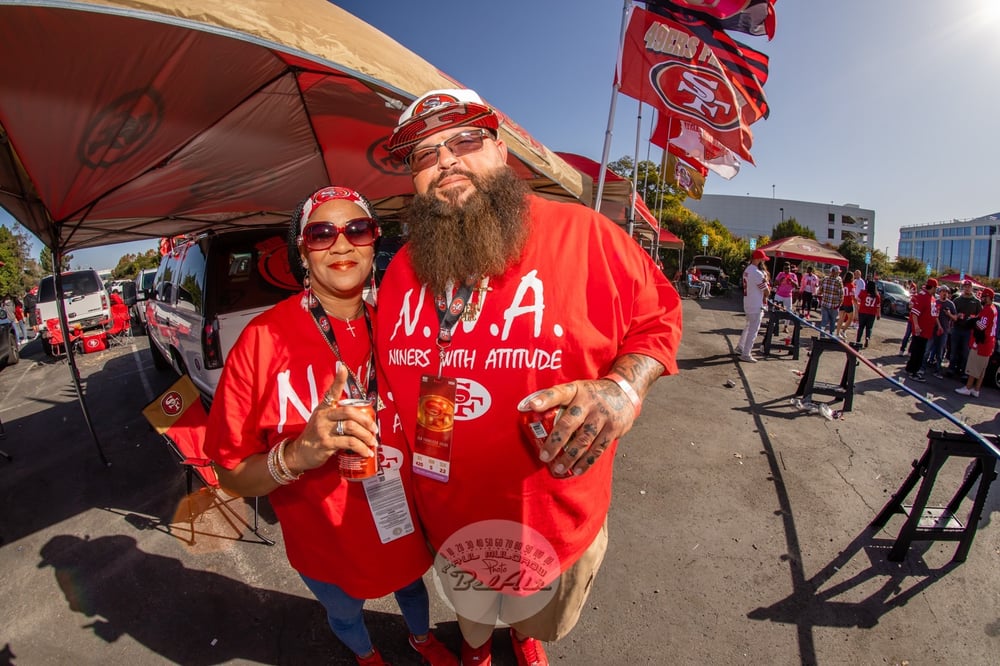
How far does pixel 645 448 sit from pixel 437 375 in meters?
3.76

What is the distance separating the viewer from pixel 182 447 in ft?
10.5

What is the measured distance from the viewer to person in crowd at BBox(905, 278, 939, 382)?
7.68 metres

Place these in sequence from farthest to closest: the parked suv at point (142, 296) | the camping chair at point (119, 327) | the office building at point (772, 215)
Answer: the office building at point (772, 215) < the camping chair at point (119, 327) < the parked suv at point (142, 296)

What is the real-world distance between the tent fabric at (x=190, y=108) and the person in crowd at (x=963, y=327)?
326 inches

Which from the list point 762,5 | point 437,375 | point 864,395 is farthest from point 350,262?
point 864,395

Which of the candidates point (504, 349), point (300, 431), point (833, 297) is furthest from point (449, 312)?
point (833, 297)

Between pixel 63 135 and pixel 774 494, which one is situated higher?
pixel 63 135

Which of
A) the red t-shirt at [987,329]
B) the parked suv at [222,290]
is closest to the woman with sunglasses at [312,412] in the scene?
the parked suv at [222,290]

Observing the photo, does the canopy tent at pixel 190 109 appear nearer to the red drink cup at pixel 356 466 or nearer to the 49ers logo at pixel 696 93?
the red drink cup at pixel 356 466

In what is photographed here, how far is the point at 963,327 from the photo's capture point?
25.4 ft

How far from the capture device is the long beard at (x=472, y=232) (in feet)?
4.63

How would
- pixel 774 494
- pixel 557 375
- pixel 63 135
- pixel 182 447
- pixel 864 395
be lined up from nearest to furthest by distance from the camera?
pixel 557 375 < pixel 63 135 < pixel 182 447 < pixel 774 494 < pixel 864 395

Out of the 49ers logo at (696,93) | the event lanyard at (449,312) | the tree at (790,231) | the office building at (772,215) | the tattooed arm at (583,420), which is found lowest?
the tattooed arm at (583,420)

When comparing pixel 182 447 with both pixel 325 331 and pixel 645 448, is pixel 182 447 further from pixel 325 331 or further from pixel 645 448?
pixel 645 448
